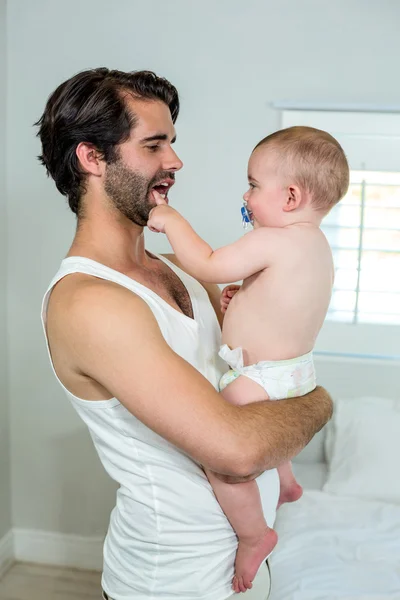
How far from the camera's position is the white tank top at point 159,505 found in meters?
1.32

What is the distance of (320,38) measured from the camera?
2758mm

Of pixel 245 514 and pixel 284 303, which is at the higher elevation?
pixel 284 303

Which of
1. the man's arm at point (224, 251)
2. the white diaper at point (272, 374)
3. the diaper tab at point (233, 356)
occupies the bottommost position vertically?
the white diaper at point (272, 374)

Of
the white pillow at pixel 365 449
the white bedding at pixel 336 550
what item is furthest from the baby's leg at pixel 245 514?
the white pillow at pixel 365 449

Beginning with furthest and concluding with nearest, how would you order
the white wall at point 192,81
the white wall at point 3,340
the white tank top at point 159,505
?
the white wall at point 3,340, the white wall at point 192,81, the white tank top at point 159,505

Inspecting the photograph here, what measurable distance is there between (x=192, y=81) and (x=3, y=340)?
134 centimetres

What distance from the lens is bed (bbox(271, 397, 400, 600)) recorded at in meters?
2.00

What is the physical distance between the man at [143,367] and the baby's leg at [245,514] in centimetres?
2

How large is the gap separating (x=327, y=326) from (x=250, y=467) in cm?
181

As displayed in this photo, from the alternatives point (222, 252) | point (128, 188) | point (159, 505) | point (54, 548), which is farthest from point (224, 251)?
point (54, 548)

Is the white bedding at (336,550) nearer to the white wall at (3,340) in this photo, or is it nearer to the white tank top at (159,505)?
the white tank top at (159,505)

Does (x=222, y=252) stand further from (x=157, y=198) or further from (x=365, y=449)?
(x=365, y=449)

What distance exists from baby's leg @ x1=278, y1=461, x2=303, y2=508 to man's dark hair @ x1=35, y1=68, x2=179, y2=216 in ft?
2.39

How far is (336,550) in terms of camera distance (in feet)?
7.15
